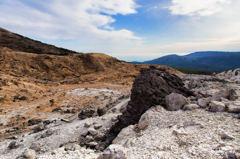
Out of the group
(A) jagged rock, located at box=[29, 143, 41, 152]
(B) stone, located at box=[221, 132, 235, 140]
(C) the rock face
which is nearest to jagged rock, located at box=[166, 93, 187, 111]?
(C) the rock face

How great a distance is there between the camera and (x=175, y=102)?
570 cm

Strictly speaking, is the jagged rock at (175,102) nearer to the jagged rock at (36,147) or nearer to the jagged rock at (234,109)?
the jagged rock at (234,109)

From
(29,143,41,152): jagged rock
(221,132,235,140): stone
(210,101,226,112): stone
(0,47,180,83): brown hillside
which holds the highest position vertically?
(0,47,180,83): brown hillside

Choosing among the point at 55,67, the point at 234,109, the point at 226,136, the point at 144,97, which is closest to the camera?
the point at 226,136

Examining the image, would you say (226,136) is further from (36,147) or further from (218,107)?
(36,147)

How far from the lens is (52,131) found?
707cm

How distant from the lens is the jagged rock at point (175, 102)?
5.62 meters

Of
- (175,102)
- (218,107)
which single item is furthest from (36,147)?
(218,107)

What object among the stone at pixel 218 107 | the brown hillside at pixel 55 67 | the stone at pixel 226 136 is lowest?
the stone at pixel 226 136

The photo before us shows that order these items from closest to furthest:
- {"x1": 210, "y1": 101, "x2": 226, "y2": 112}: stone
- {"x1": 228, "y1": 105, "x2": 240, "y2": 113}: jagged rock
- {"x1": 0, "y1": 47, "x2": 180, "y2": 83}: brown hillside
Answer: {"x1": 228, "y1": 105, "x2": 240, "y2": 113}: jagged rock < {"x1": 210, "y1": 101, "x2": 226, "y2": 112}: stone < {"x1": 0, "y1": 47, "x2": 180, "y2": 83}: brown hillside

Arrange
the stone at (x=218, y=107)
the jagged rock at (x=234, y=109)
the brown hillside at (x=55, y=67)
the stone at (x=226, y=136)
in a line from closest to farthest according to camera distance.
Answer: the stone at (x=226, y=136)
the jagged rock at (x=234, y=109)
the stone at (x=218, y=107)
the brown hillside at (x=55, y=67)

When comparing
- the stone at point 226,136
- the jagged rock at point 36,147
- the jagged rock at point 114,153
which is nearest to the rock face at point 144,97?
the jagged rock at point 114,153

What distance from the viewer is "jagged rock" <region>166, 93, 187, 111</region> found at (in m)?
5.62

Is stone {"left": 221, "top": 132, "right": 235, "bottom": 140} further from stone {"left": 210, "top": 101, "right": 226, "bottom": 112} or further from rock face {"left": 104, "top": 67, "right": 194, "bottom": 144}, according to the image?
rock face {"left": 104, "top": 67, "right": 194, "bottom": 144}
